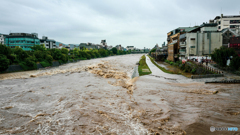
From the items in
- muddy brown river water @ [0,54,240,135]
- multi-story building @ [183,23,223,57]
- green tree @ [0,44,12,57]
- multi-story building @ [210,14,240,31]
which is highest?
multi-story building @ [210,14,240,31]


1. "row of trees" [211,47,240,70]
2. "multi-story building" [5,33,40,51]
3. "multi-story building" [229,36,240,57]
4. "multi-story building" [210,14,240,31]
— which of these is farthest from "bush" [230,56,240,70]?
"multi-story building" [5,33,40,51]

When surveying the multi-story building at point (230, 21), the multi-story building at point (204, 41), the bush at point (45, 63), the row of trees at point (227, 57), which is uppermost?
the multi-story building at point (230, 21)

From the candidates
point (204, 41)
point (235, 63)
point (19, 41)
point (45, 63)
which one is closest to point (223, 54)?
point (235, 63)

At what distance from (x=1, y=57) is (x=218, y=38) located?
5272cm

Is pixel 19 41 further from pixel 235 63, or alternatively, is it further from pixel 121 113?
pixel 235 63

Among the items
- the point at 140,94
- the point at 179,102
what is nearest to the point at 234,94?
the point at 179,102

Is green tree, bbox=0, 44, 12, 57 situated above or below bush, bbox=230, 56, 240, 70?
above

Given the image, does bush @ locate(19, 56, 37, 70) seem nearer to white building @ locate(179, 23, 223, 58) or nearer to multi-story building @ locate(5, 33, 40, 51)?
multi-story building @ locate(5, 33, 40, 51)

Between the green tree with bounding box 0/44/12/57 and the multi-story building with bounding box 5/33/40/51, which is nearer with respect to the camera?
the green tree with bounding box 0/44/12/57

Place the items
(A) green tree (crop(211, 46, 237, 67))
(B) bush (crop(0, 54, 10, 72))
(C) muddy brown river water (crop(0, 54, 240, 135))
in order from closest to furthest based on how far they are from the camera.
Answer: (C) muddy brown river water (crop(0, 54, 240, 135)) < (A) green tree (crop(211, 46, 237, 67)) < (B) bush (crop(0, 54, 10, 72))

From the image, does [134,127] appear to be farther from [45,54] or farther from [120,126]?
[45,54]

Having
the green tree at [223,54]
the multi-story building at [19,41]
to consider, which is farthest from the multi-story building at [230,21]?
the multi-story building at [19,41]

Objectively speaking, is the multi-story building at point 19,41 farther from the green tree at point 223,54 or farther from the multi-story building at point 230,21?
the multi-story building at point 230,21

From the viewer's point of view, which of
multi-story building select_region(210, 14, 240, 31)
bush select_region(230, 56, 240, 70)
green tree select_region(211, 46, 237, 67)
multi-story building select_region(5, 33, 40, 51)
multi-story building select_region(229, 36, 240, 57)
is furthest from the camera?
multi-story building select_region(5, 33, 40, 51)
